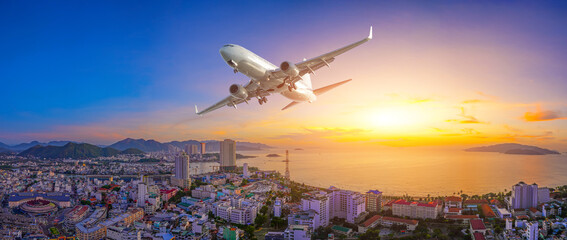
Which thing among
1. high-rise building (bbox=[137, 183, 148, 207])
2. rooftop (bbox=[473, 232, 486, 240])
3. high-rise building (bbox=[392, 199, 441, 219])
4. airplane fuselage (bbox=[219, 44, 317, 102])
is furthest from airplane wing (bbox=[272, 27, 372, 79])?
high-rise building (bbox=[137, 183, 148, 207])

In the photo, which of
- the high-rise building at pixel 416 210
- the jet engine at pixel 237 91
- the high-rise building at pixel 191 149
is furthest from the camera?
the high-rise building at pixel 191 149

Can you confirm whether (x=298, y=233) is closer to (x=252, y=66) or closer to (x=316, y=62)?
(x=316, y=62)

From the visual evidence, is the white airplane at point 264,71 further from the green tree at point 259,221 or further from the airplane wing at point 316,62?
the green tree at point 259,221

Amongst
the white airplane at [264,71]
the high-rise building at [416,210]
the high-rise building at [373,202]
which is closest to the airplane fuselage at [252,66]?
the white airplane at [264,71]

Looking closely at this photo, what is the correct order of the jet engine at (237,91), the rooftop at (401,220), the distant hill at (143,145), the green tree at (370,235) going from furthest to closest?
1. the distant hill at (143,145)
2. the rooftop at (401,220)
3. the green tree at (370,235)
4. the jet engine at (237,91)

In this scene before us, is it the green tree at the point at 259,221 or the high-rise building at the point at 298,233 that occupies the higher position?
the high-rise building at the point at 298,233

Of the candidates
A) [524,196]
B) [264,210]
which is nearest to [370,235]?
[264,210]

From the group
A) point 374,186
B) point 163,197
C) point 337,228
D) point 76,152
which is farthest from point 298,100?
point 76,152
